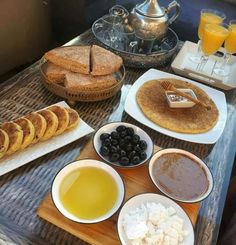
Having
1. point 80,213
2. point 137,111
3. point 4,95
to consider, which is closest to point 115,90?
point 137,111

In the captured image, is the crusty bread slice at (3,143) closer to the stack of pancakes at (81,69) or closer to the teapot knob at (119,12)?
the stack of pancakes at (81,69)

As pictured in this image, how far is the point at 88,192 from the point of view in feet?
2.32

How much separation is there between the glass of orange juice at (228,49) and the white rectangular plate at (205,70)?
2 cm

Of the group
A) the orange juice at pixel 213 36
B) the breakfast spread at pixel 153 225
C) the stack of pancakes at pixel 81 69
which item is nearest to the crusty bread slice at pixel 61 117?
the stack of pancakes at pixel 81 69

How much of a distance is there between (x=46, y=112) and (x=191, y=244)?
1.67 ft

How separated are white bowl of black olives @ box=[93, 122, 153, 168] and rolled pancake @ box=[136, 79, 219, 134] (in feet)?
0.50

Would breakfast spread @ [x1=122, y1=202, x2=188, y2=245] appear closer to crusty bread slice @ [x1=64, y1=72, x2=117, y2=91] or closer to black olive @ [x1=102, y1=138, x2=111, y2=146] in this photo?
black olive @ [x1=102, y1=138, x2=111, y2=146]

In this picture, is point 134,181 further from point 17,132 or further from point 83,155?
point 17,132

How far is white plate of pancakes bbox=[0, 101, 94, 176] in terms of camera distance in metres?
0.80

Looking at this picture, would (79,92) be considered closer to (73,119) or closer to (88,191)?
(73,119)

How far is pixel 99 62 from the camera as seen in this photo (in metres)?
1.11

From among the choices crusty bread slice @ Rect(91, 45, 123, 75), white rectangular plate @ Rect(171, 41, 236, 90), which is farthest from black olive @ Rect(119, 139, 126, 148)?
white rectangular plate @ Rect(171, 41, 236, 90)

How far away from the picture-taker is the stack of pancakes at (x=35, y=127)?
0.80 m

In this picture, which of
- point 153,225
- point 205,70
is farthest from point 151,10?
point 153,225
